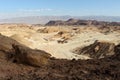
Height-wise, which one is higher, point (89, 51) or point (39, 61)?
point (39, 61)

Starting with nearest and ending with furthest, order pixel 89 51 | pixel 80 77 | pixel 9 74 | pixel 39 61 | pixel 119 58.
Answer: pixel 80 77, pixel 9 74, pixel 39 61, pixel 119 58, pixel 89 51

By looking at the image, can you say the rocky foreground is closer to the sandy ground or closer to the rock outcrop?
the sandy ground

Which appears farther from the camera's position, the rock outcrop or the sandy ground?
the sandy ground

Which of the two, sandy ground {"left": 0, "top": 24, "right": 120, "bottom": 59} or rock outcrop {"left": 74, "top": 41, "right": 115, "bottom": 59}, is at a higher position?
rock outcrop {"left": 74, "top": 41, "right": 115, "bottom": 59}

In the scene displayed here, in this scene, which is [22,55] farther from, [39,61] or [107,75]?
[107,75]

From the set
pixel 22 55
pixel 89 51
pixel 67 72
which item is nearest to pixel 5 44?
pixel 22 55

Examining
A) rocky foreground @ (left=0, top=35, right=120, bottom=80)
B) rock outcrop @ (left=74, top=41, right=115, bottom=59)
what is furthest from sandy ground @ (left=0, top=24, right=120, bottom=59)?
rocky foreground @ (left=0, top=35, right=120, bottom=80)

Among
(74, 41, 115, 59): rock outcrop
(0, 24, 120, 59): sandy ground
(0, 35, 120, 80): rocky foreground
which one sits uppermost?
(0, 35, 120, 80): rocky foreground

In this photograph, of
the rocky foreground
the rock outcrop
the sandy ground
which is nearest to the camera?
the rocky foreground
